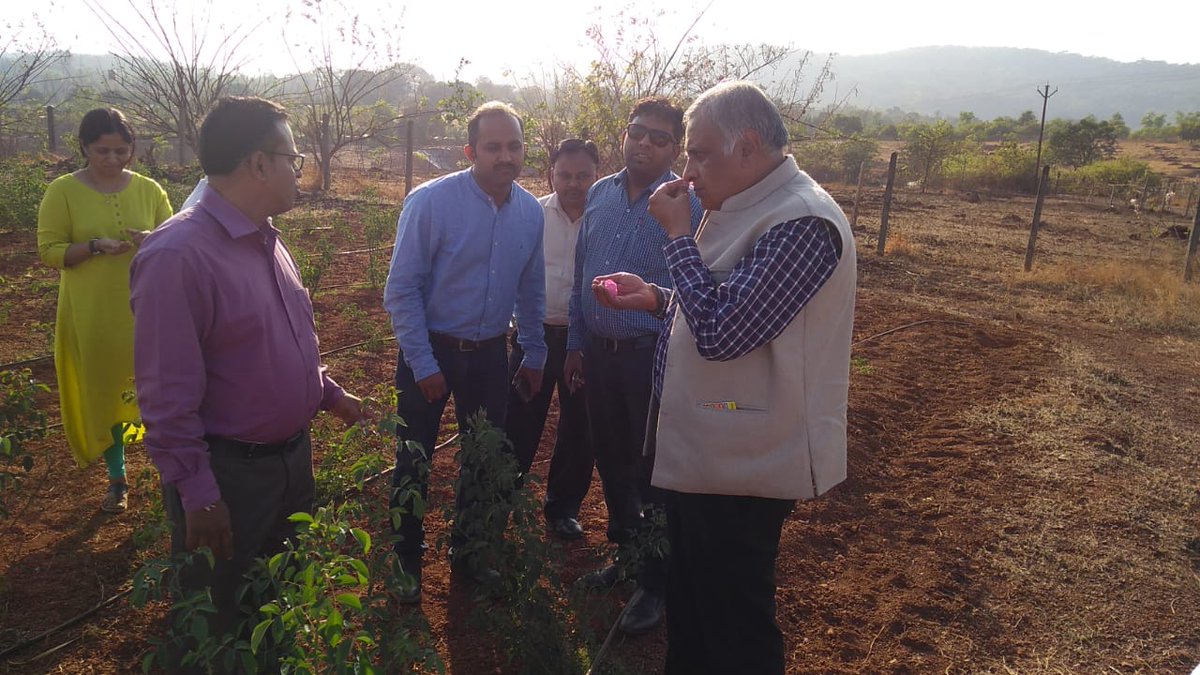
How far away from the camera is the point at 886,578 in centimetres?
334

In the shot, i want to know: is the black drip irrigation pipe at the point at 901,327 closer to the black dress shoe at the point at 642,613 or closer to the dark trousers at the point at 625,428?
the dark trousers at the point at 625,428

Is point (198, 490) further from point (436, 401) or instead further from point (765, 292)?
point (765, 292)

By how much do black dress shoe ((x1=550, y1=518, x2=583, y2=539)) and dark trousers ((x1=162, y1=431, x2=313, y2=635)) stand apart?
66.7 inches

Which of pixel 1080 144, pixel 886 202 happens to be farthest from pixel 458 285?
pixel 1080 144

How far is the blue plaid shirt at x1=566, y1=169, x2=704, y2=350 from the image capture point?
9.25 feet

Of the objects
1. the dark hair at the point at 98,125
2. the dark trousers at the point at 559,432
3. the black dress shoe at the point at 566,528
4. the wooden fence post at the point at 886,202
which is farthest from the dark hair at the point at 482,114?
the wooden fence post at the point at 886,202

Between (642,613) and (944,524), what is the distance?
187cm

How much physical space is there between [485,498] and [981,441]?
12.8 ft

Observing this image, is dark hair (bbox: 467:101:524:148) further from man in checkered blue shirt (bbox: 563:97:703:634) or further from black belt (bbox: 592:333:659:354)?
black belt (bbox: 592:333:659:354)

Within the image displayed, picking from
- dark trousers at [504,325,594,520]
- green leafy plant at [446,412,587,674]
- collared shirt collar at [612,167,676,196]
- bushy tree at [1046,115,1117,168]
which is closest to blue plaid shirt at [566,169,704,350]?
collared shirt collar at [612,167,676,196]

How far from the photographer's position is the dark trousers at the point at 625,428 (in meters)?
2.84

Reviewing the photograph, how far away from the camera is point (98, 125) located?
303 centimetres

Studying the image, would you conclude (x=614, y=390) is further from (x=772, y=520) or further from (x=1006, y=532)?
(x=1006, y=532)

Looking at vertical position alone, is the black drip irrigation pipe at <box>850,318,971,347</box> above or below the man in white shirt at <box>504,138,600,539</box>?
below
